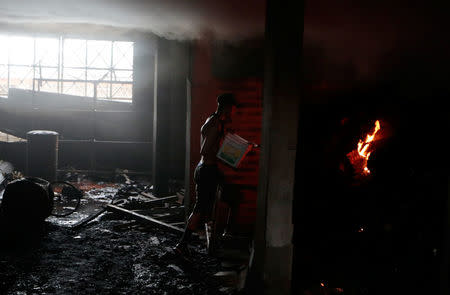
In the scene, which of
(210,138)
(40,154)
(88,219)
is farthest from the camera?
(40,154)

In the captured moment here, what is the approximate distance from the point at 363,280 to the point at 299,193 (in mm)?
1757

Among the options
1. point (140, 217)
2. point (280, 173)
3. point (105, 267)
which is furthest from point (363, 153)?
point (140, 217)

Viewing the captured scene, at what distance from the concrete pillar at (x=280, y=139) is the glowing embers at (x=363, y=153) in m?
2.31

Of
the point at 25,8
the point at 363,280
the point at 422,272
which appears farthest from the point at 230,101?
the point at 25,8

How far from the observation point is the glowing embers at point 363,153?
6.27 m

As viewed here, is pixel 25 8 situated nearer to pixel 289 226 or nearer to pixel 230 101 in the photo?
pixel 230 101

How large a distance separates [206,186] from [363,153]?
8.76 feet

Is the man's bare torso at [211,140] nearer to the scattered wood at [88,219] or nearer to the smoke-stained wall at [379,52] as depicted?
the smoke-stained wall at [379,52]

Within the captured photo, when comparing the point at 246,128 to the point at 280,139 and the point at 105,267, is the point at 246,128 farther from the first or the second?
the point at 105,267

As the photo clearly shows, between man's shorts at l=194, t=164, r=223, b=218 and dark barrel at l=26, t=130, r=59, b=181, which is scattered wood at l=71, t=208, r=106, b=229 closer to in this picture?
man's shorts at l=194, t=164, r=223, b=218

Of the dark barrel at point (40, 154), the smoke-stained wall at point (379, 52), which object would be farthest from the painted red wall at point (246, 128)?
the dark barrel at point (40, 154)

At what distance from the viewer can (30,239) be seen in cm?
674

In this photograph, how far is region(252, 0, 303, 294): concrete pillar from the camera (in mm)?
4312

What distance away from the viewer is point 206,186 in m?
5.73
